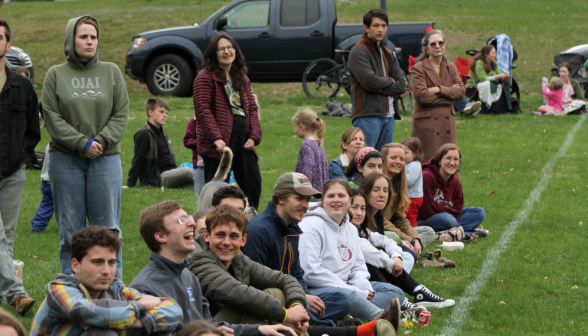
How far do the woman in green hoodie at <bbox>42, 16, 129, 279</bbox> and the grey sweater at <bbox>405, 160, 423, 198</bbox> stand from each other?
146 inches

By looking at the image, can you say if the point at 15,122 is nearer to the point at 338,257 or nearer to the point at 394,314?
the point at 338,257

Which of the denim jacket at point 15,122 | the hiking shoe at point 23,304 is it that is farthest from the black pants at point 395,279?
the denim jacket at point 15,122

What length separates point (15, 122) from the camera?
5.14 m

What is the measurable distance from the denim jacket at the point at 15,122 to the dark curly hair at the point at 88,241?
1.94 m

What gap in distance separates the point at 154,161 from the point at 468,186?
186 inches

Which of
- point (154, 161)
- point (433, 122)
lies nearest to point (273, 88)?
point (154, 161)

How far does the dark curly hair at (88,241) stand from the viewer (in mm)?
3408

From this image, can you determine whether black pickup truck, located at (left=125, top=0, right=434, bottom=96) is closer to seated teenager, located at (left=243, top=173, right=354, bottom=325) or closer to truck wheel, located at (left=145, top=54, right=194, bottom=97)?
truck wheel, located at (left=145, top=54, right=194, bottom=97)

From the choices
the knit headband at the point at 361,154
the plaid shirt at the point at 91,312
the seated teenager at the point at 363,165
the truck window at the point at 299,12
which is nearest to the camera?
the plaid shirt at the point at 91,312

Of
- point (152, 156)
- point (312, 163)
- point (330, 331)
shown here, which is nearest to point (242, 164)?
point (312, 163)

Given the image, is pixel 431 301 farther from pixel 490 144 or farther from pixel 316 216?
pixel 490 144

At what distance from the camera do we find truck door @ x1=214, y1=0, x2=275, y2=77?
1698cm

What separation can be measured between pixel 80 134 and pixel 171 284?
177 centimetres

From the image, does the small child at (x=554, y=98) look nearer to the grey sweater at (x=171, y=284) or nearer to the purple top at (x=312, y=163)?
the purple top at (x=312, y=163)
